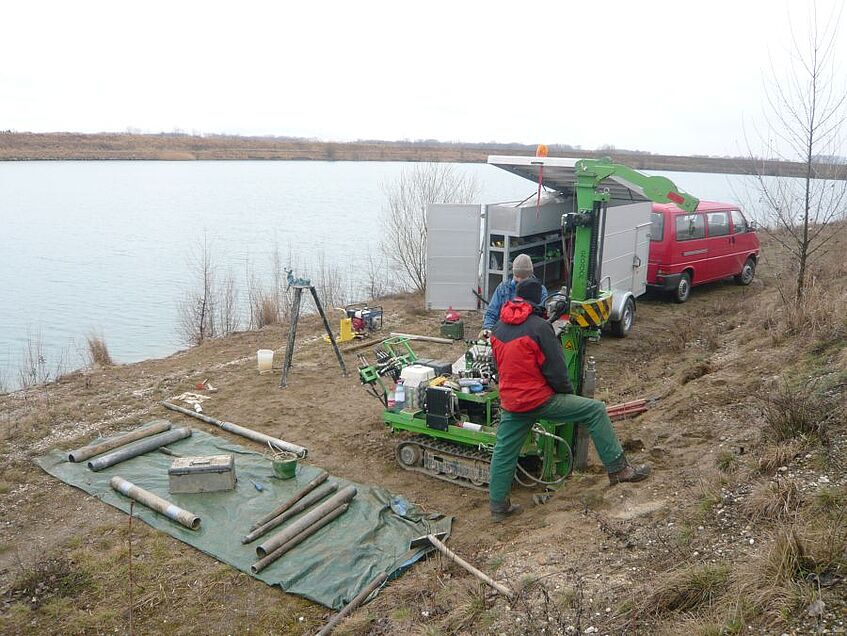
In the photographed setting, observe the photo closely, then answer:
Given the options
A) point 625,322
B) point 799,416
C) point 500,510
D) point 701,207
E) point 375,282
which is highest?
point 701,207

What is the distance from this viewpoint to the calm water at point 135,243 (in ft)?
50.8

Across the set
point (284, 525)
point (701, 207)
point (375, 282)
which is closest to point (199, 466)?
point (284, 525)

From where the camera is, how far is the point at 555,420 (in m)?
5.08

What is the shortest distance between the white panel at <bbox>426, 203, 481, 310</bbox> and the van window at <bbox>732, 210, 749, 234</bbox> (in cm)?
600

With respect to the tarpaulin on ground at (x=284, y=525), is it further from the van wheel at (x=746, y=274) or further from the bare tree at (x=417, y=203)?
the van wheel at (x=746, y=274)

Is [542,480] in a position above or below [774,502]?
below

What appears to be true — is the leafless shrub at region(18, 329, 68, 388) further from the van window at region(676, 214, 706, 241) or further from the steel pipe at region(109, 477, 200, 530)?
the van window at region(676, 214, 706, 241)

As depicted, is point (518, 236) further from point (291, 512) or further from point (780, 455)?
point (780, 455)

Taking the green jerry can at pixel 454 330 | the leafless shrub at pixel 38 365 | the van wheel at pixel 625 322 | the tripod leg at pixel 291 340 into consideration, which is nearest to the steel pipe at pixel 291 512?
the tripod leg at pixel 291 340

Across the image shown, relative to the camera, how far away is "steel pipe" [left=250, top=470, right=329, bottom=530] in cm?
565

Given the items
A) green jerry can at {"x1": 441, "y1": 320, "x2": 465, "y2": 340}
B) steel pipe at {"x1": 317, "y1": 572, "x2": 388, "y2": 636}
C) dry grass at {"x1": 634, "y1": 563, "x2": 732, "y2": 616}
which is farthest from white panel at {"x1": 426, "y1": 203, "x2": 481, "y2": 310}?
dry grass at {"x1": 634, "y1": 563, "x2": 732, "y2": 616}

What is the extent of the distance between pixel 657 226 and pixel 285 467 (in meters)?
8.81

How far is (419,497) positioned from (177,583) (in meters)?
2.16

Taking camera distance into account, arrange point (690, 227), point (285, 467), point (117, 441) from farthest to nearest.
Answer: point (690, 227), point (117, 441), point (285, 467)
